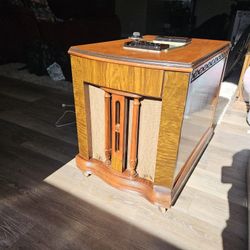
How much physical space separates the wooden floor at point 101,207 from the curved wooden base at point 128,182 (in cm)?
4

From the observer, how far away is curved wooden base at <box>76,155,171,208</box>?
1067 millimetres

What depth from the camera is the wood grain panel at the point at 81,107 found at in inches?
42.4

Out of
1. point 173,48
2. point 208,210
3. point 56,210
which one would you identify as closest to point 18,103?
point 56,210

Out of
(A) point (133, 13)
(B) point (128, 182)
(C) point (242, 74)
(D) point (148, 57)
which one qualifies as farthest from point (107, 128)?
(A) point (133, 13)

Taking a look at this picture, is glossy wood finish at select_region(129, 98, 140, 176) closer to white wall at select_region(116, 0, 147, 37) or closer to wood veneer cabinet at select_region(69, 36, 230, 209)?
wood veneer cabinet at select_region(69, 36, 230, 209)

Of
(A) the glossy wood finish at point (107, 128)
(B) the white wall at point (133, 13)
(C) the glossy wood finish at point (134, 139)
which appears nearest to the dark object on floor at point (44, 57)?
(A) the glossy wood finish at point (107, 128)

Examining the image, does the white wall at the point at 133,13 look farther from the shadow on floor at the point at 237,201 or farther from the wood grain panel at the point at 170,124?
the wood grain panel at the point at 170,124

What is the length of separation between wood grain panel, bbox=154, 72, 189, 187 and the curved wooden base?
49 mm

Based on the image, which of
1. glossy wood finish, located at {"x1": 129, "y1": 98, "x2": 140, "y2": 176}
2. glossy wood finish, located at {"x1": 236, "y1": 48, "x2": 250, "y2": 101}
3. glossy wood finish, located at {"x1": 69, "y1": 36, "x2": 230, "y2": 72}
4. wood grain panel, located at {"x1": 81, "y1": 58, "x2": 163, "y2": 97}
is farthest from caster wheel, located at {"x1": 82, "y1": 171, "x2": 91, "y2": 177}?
glossy wood finish, located at {"x1": 236, "y1": 48, "x2": 250, "y2": 101}

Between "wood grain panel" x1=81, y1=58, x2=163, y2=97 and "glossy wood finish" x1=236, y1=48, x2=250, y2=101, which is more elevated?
"wood grain panel" x1=81, y1=58, x2=163, y2=97

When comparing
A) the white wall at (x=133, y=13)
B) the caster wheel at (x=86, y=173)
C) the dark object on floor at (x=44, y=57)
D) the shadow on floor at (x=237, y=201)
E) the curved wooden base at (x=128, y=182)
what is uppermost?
the white wall at (x=133, y=13)

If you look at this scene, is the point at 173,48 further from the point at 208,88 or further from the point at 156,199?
the point at 156,199

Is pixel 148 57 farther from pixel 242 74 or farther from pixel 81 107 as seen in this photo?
pixel 242 74

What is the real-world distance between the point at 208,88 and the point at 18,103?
1.67m
